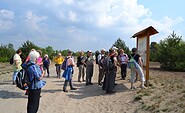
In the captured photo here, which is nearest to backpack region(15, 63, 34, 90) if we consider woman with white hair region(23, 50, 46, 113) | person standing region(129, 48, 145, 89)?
woman with white hair region(23, 50, 46, 113)

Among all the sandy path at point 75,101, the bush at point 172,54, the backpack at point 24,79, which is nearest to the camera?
the backpack at point 24,79

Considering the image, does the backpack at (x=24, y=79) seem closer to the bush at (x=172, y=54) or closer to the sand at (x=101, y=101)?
the sand at (x=101, y=101)

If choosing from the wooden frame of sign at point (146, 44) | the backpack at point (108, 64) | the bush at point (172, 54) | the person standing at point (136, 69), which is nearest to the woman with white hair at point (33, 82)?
the backpack at point (108, 64)

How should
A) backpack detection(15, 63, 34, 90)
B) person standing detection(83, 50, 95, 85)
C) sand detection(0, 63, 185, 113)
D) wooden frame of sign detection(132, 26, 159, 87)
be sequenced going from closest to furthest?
1. backpack detection(15, 63, 34, 90)
2. sand detection(0, 63, 185, 113)
3. wooden frame of sign detection(132, 26, 159, 87)
4. person standing detection(83, 50, 95, 85)

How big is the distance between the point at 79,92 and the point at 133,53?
2.93 m

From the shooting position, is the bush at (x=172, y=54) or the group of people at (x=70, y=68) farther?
the bush at (x=172, y=54)

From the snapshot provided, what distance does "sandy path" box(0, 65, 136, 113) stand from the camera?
8914 millimetres

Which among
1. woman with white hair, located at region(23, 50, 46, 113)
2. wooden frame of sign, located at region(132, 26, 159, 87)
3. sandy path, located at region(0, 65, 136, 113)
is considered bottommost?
sandy path, located at region(0, 65, 136, 113)

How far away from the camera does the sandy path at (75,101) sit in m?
8.91

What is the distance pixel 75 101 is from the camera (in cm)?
1030

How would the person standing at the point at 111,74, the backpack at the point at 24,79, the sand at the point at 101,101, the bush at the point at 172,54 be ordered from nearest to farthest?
the backpack at the point at 24,79 < the sand at the point at 101,101 < the person standing at the point at 111,74 < the bush at the point at 172,54

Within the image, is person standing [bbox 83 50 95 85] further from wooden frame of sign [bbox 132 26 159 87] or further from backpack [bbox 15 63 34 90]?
backpack [bbox 15 63 34 90]

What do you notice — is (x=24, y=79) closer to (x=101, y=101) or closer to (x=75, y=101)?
(x=75, y=101)

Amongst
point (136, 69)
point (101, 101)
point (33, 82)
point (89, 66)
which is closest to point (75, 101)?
point (101, 101)
